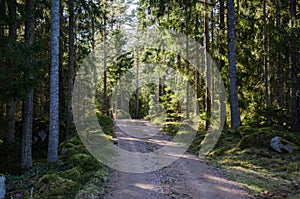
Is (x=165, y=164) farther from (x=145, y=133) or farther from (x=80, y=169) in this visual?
(x=145, y=133)

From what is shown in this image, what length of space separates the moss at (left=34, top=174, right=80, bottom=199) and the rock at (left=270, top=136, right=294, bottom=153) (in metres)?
7.83

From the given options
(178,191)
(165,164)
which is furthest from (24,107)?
(178,191)

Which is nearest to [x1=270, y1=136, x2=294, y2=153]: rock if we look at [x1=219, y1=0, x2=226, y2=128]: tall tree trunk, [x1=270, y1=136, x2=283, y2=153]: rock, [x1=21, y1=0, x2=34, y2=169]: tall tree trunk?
[x1=270, y1=136, x2=283, y2=153]: rock

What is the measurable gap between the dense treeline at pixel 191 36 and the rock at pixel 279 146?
2.87m

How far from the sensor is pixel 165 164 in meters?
10.6

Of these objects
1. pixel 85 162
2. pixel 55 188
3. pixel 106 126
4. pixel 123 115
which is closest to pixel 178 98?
pixel 106 126

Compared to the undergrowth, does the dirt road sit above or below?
below

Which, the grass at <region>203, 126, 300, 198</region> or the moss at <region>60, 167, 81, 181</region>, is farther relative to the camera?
the moss at <region>60, 167, 81, 181</region>

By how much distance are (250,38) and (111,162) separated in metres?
11.3

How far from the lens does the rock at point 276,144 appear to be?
422 inches

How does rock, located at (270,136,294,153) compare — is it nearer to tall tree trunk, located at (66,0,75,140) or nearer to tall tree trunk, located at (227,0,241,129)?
tall tree trunk, located at (227,0,241,129)

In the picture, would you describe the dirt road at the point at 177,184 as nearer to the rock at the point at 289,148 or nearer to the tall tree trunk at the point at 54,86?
the tall tree trunk at the point at 54,86

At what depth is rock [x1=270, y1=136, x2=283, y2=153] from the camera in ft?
35.2

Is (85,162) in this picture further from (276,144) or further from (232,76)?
(232,76)
